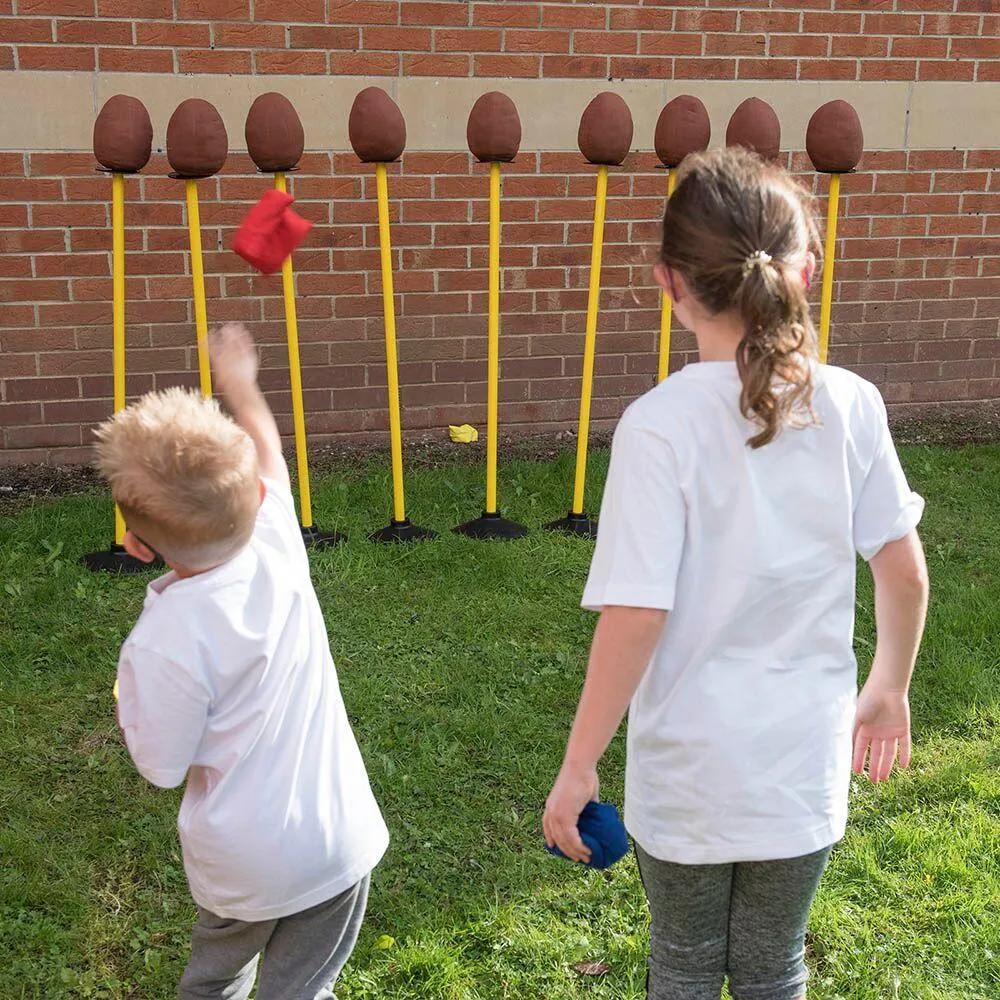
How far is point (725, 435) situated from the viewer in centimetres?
172

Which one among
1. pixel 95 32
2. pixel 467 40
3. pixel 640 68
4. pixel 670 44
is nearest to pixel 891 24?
pixel 670 44

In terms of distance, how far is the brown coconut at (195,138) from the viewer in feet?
14.0

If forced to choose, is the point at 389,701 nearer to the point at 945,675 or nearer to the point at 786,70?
the point at 945,675

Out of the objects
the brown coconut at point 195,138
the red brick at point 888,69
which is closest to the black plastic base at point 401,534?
the brown coconut at point 195,138

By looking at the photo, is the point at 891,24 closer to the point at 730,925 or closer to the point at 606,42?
the point at 606,42

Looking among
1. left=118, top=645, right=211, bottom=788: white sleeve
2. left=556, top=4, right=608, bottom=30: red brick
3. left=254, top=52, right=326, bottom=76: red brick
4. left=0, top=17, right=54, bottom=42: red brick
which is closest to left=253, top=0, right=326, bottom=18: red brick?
left=254, top=52, right=326, bottom=76: red brick

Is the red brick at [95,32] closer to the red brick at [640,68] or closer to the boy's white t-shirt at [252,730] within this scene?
the red brick at [640,68]

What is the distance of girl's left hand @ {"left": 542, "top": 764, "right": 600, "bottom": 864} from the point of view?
1821mm

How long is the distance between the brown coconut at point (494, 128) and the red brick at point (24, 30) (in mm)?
1987

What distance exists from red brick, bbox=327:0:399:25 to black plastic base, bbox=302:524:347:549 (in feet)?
7.76

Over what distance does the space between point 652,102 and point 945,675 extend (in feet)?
10.9

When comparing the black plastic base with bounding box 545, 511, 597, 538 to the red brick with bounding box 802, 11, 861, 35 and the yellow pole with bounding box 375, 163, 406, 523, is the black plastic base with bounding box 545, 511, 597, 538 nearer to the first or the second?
the yellow pole with bounding box 375, 163, 406, 523

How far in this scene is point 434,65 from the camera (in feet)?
18.7

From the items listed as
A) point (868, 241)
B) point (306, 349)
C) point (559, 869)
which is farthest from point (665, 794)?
point (868, 241)
